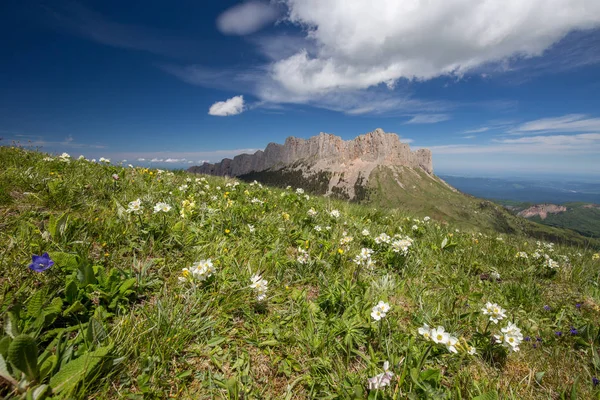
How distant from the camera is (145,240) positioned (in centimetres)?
410

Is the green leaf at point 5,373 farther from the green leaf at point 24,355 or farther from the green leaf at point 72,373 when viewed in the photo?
the green leaf at point 72,373

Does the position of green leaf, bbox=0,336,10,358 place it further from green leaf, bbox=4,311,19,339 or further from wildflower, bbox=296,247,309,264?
wildflower, bbox=296,247,309,264

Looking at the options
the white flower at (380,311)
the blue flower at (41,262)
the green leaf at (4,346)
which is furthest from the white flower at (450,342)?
the blue flower at (41,262)

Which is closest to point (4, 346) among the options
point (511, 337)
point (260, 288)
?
point (260, 288)

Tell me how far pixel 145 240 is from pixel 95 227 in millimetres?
764

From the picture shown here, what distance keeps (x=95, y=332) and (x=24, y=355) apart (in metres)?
0.51

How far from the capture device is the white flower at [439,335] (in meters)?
2.68

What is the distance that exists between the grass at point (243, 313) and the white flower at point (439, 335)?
0.42 ft

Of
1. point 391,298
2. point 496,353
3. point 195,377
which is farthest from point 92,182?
point 496,353

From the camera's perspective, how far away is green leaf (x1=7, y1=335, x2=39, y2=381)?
5.58 feet

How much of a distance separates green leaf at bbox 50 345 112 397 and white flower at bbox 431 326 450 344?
3042 millimetres

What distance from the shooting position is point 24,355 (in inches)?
69.4

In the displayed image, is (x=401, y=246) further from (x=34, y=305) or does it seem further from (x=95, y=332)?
(x=34, y=305)

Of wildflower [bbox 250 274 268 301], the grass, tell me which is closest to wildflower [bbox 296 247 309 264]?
the grass
